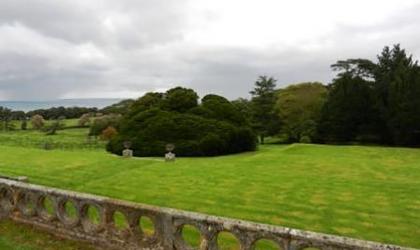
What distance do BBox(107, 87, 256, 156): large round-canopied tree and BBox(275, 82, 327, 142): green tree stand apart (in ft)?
35.6

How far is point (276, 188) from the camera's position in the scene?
44.5ft

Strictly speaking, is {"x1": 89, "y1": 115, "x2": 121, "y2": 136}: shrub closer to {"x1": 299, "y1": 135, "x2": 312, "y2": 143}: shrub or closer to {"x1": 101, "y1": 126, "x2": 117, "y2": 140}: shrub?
{"x1": 101, "y1": 126, "x2": 117, "y2": 140}: shrub

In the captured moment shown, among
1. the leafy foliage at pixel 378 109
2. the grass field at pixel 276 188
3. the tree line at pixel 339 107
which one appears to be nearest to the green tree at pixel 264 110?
the tree line at pixel 339 107

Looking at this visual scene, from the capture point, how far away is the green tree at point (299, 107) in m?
46.8

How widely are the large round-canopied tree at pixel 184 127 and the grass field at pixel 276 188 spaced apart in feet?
38.2

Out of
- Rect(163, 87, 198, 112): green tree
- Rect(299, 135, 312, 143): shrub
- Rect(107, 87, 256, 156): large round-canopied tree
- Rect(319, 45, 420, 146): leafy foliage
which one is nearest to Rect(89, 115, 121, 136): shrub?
Rect(107, 87, 256, 156): large round-canopied tree

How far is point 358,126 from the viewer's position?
133 ft

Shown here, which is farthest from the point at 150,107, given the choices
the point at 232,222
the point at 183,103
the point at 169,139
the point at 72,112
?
the point at 72,112

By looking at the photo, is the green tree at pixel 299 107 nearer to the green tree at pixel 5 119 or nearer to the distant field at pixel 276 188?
the distant field at pixel 276 188

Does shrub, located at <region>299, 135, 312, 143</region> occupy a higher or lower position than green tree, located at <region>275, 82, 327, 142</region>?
lower

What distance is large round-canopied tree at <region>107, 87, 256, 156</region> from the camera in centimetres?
3312

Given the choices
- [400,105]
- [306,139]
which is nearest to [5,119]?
[306,139]

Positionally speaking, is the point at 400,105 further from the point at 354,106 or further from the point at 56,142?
the point at 56,142

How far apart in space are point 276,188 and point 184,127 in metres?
21.5
